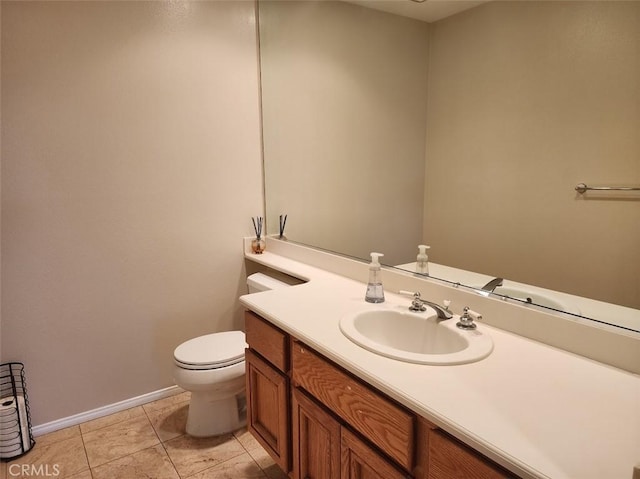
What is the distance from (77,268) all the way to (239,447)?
123 cm

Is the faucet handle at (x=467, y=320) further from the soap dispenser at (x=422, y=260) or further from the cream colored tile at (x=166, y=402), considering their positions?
the cream colored tile at (x=166, y=402)

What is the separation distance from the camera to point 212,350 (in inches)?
80.2

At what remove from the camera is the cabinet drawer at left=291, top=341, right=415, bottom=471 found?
0.99 metres

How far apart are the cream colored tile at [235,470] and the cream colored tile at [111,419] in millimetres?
666

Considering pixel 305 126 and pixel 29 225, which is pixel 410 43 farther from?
pixel 29 225

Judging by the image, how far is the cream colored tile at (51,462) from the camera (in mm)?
1827

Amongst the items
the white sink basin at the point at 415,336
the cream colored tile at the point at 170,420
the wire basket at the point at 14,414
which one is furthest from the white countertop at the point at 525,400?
the wire basket at the point at 14,414

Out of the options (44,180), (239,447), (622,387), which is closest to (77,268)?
(44,180)

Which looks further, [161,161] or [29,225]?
[161,161]

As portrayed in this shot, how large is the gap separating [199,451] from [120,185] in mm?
1411

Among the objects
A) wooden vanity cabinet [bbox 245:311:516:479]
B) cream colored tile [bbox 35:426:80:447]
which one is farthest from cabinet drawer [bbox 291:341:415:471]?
cream colored tile [bbox 35:426:80:447]

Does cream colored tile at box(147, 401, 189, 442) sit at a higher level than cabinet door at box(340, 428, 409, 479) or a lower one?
lower

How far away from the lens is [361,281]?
1.92 m

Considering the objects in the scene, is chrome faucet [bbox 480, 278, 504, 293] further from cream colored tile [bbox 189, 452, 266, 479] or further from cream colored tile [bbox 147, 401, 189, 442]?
cream colored tile [bbox 147, 401, 189, 442]
